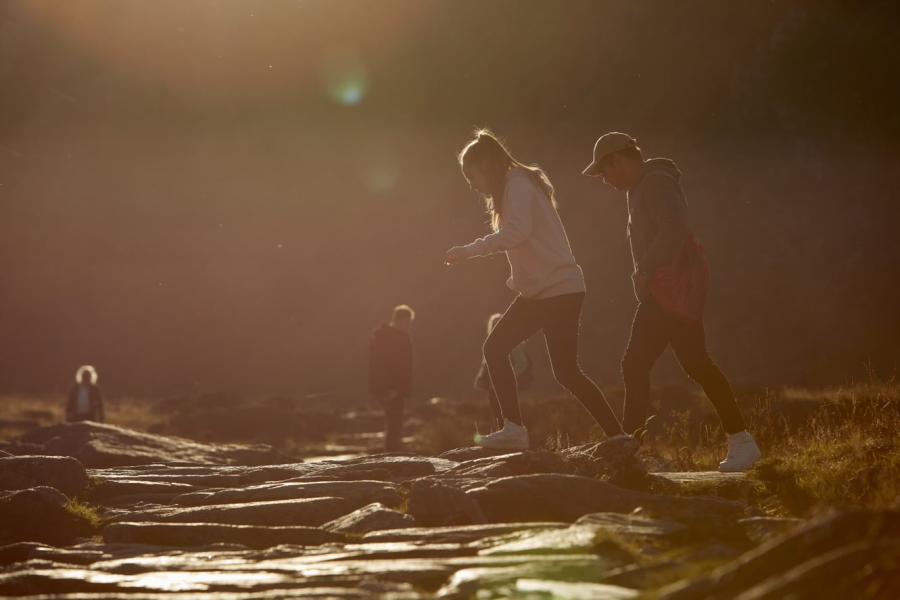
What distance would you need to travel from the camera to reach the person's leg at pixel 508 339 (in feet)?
26.6

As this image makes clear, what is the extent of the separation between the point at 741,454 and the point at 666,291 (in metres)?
1.20

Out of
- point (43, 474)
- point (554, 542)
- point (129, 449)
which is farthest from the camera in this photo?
point (129, 449)

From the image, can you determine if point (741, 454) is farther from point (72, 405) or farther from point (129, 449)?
point (72, 405)

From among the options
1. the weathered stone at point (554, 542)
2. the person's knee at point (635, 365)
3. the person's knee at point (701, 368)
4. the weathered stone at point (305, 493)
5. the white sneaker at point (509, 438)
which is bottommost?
the weathered stone at point (554, 542)

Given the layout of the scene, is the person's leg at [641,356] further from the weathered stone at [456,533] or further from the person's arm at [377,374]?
the person's arm at [377,374]

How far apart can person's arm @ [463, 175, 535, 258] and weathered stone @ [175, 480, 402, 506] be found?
1691 mm

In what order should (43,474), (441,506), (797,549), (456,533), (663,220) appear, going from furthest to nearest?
(43,474), (663,220), (441,506), (456,533), (797,549)

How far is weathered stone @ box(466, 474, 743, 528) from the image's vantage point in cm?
655

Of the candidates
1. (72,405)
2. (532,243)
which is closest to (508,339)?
(532,243)

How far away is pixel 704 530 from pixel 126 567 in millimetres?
2811

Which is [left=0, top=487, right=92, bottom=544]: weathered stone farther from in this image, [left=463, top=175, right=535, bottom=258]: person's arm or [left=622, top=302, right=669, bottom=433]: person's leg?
[left=622, top=302, right=669, bottom=433]: person's leg

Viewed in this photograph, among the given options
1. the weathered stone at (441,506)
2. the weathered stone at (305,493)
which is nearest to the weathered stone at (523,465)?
the weathered stone at (305,493)

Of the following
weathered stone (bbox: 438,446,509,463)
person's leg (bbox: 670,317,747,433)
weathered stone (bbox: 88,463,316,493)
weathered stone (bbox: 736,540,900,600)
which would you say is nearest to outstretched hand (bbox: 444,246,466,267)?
person's leg (bbox: 670,317,747,433)

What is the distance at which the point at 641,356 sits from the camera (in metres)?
7.98
